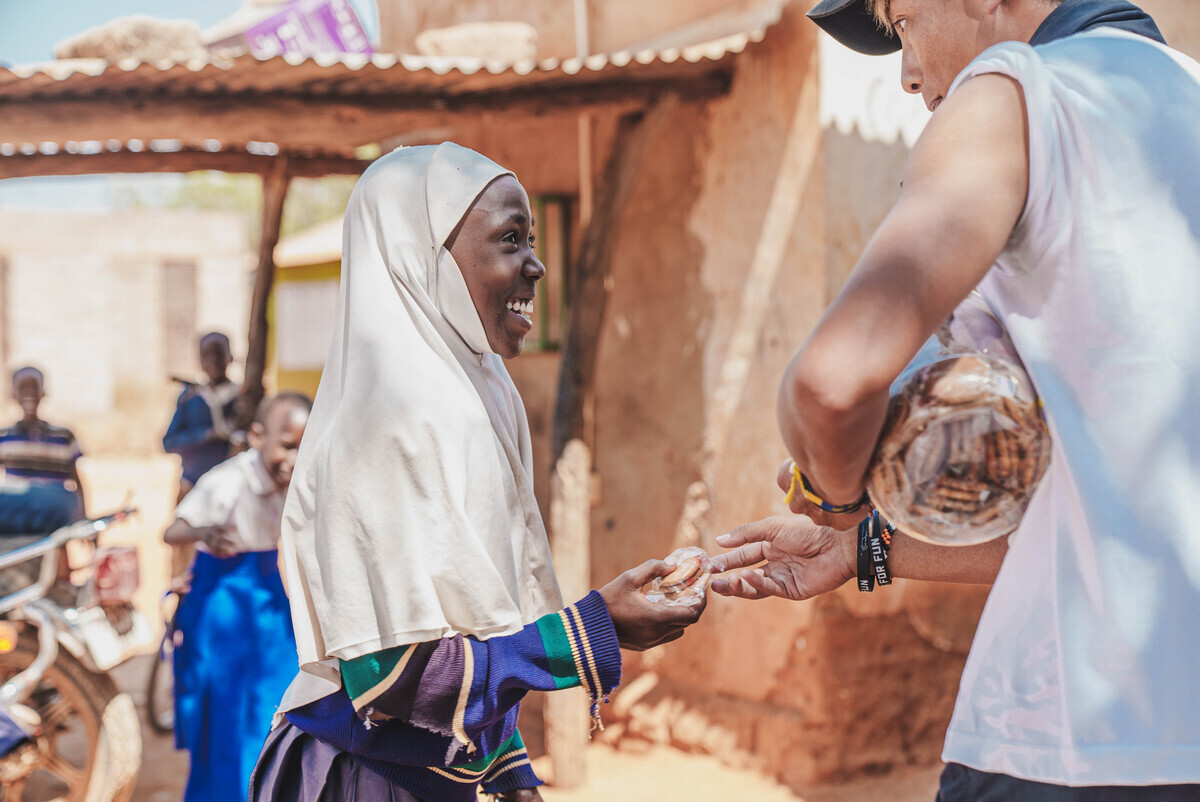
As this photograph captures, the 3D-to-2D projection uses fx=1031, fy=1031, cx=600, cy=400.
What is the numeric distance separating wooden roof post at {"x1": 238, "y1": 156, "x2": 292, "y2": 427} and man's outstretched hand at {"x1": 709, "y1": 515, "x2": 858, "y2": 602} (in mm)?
5349

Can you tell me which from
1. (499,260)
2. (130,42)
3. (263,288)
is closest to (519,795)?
(499,260)

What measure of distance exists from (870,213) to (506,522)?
371 centimetres

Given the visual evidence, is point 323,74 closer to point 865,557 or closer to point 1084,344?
point 865,557

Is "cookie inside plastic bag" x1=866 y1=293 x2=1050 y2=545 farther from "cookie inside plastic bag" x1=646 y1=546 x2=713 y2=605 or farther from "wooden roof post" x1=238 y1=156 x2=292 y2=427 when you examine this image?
"wooden roof post" x1=238 y1=156 x2=292 y2=427

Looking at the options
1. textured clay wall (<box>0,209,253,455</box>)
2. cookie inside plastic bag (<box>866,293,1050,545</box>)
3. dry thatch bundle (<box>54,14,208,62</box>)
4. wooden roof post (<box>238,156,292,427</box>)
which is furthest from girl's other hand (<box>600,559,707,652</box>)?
textured clay wall (<box>0,209,253,455</box>)

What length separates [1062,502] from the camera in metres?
1.13

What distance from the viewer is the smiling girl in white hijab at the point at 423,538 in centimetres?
154

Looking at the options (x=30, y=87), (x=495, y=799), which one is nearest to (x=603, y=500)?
(x=30, y=87)

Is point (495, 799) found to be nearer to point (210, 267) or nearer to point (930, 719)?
point (930, 719)

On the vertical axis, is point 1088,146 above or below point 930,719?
above

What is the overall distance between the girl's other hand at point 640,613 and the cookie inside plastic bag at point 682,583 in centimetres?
2

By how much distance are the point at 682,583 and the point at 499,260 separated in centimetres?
64

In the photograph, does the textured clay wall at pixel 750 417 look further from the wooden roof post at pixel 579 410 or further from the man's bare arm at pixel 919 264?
the man's bare arm at pixel 919 264

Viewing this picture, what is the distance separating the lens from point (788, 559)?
72.4 inches
